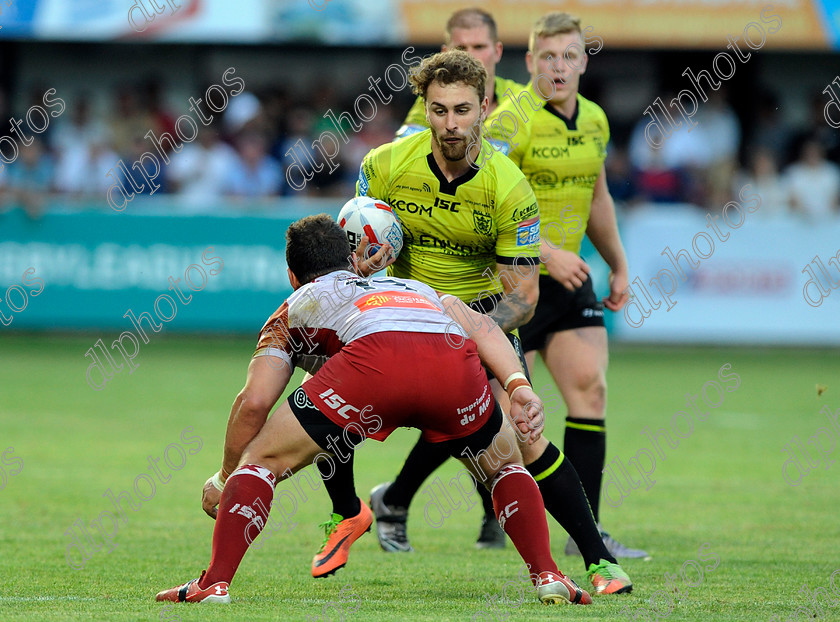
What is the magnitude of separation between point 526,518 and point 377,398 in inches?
31.1

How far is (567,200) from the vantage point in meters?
6.62

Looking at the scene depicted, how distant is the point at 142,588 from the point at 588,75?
17573 millimetres

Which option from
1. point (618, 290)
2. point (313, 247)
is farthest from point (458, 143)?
point (618, 290)

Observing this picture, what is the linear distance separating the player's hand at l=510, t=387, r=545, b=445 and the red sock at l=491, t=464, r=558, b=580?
0.23m

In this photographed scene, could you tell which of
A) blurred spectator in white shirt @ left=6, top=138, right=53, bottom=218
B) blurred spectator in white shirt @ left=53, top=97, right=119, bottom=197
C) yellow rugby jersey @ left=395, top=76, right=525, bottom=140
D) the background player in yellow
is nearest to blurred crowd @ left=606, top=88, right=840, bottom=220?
blurred spectator in white shirt @ left=53, top=97, right=119, bottom=197

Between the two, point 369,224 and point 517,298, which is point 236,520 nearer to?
point 369,224

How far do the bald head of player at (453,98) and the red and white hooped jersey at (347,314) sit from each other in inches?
29.9

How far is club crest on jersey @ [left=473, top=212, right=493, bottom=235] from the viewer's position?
550cm

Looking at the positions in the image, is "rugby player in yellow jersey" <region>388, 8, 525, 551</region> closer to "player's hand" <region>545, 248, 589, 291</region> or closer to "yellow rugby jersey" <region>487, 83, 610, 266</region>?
"yellow rugby jersey" <region>487, 83, 610, 266</region>

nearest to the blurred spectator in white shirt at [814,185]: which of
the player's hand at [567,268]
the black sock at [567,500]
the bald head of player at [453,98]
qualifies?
the player's hand at [567,268]

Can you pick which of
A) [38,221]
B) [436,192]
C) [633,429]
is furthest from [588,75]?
[436,192]

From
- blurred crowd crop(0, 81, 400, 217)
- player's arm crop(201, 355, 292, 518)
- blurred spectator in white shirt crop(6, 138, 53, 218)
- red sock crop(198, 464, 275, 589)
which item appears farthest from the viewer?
blurred crowd crop(0, 81, 400, 217)

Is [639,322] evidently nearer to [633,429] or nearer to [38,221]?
[633,429]

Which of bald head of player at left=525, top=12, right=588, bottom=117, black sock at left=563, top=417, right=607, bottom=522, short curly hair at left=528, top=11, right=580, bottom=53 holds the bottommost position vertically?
black sock at left=563, top=417, right=607, bottom=522
